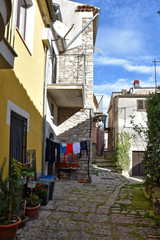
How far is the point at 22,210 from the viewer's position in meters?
4.18

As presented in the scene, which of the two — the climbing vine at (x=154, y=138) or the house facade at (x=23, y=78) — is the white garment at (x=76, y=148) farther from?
the climbing vine at (x=154, y=138)

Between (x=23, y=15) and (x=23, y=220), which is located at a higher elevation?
(x=23, y=15)

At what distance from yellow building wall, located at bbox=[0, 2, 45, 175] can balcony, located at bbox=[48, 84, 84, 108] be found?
0.90 meters

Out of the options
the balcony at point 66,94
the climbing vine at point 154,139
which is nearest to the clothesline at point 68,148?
the balcony at point 66,94

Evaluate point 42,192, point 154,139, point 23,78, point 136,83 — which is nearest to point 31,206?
point 42,192

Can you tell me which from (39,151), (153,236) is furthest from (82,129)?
(153,236)

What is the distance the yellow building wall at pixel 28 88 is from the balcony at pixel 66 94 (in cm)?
90

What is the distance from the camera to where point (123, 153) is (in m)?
16.5

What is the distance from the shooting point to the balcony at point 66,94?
798 cm

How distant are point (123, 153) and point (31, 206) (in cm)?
1312

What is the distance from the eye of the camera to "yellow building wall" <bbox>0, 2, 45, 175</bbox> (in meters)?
4.00

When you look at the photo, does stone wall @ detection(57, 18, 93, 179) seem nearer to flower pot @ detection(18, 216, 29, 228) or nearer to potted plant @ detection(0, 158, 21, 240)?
flower pot @ detection(18, 216, 29, 228)

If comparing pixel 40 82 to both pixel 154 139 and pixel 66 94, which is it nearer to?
pixel 66 94

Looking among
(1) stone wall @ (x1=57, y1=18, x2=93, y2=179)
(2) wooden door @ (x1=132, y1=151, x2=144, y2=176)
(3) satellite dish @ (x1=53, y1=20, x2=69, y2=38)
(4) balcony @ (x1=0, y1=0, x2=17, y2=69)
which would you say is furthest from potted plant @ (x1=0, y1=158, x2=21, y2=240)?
(2) wooden door @ (x1=132, y1=151, x2=144, y2=176)
